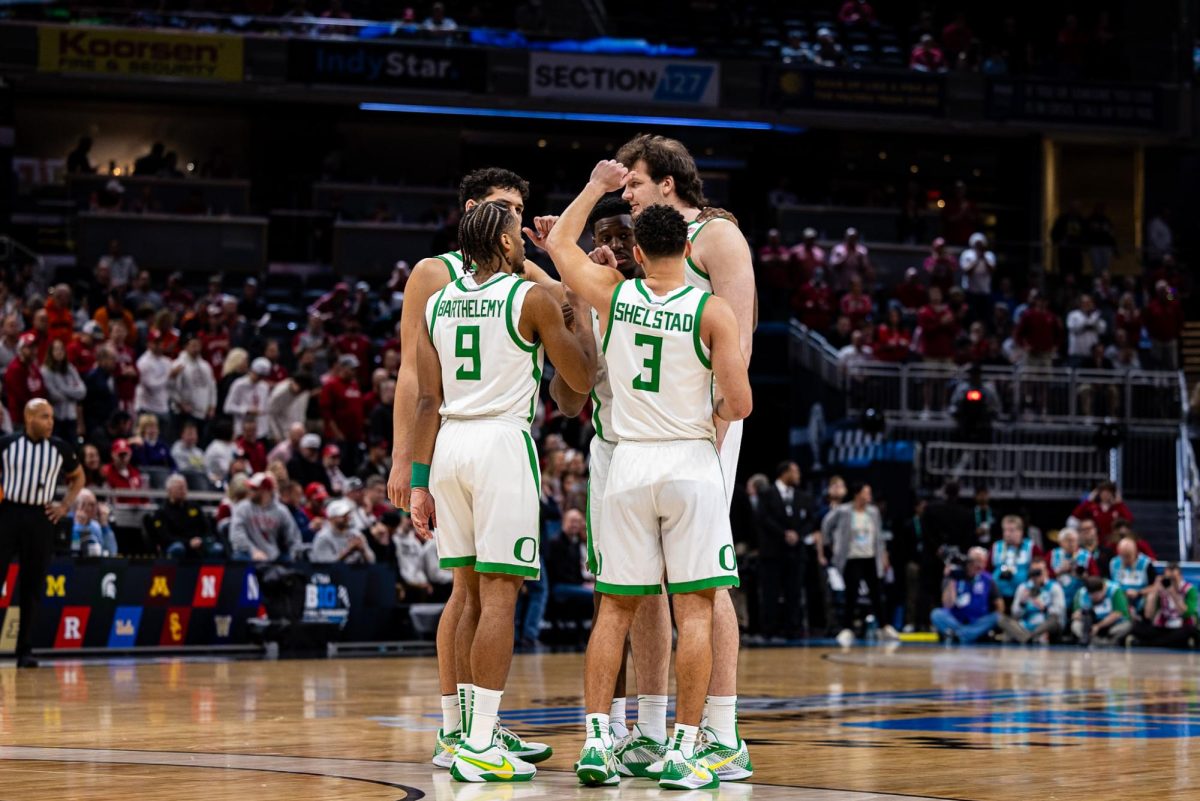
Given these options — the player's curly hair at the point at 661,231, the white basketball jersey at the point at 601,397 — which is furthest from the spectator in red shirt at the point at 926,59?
the player's curly hair at the point at 661,231

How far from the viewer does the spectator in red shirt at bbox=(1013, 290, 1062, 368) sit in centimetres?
2517

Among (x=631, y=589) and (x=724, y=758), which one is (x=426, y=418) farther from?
(x=724, y=758)

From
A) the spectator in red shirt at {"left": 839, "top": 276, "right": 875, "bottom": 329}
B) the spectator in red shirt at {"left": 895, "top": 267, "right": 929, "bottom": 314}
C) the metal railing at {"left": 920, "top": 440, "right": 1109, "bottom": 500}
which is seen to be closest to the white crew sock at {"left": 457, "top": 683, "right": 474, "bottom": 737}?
the metal railing at {"left": 920, "top": 440, "right": 1109, "bottom": 500}

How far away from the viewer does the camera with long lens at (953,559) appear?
20.6 metres

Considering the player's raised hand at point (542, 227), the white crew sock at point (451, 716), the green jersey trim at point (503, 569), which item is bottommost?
the white crew sock at point (451, 716)

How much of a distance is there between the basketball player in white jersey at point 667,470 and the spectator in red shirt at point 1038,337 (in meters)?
19.5

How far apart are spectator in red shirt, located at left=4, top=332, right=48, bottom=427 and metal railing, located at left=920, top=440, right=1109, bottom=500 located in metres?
11.4

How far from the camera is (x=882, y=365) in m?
23.9

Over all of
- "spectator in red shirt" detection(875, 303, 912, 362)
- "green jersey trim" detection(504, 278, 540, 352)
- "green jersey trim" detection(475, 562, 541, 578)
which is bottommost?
"green jersey trim" detection(475, 562, 541, 578)

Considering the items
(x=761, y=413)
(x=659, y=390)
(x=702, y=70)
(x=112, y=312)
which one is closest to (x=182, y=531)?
(x=112, y=312)

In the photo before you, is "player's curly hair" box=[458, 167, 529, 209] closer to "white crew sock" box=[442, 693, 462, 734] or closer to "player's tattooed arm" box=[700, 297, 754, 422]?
"player's tattooed arm" box=[700, 297, 754, 422]

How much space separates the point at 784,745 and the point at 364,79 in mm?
22504

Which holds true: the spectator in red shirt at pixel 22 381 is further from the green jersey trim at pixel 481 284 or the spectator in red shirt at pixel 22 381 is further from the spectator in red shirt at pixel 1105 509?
the spectator in red shirt at pixel 1105 509

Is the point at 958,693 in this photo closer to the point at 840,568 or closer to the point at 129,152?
the point at 840,568
